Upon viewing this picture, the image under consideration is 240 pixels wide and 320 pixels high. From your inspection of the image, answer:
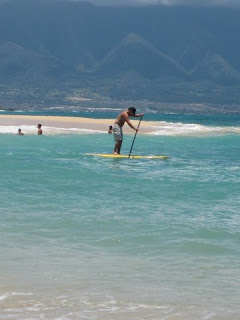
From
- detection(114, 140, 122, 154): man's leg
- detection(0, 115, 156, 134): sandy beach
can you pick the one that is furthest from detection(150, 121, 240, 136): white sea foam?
detection(114, 140, 122, 154): man's leg

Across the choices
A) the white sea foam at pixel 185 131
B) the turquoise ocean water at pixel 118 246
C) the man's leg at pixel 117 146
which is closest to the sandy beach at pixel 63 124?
the white sea foam at pixel 185 131

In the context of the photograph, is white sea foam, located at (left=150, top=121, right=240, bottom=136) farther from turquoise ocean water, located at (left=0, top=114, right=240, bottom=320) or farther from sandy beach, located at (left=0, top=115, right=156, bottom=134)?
turquoise ocean water, located at (left=0, top=114, right=240, bottom=320)

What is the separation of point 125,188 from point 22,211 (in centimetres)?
503

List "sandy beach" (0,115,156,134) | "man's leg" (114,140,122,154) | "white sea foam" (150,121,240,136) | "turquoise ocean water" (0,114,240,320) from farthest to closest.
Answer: "sandy beach" (0,115,156,134), "white sea foam" (150,121,240,136), "man's leg" (114,140,122,154), "turquoise ocean water" (0,114,240,320)

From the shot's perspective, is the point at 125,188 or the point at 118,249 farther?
the point at 125,188

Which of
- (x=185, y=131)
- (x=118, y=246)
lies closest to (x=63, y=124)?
(x=185, y=131)

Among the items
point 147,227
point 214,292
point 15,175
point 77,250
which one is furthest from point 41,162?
point 214,292

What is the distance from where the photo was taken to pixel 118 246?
1238 cm

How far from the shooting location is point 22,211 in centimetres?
1532

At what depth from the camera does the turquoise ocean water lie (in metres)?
9.23

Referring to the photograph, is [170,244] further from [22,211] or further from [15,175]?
[15,175]

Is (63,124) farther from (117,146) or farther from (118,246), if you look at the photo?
(118,246)

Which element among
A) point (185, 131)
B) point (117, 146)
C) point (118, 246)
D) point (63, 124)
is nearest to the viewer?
point (118, 246)

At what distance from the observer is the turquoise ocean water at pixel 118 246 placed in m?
9.23
